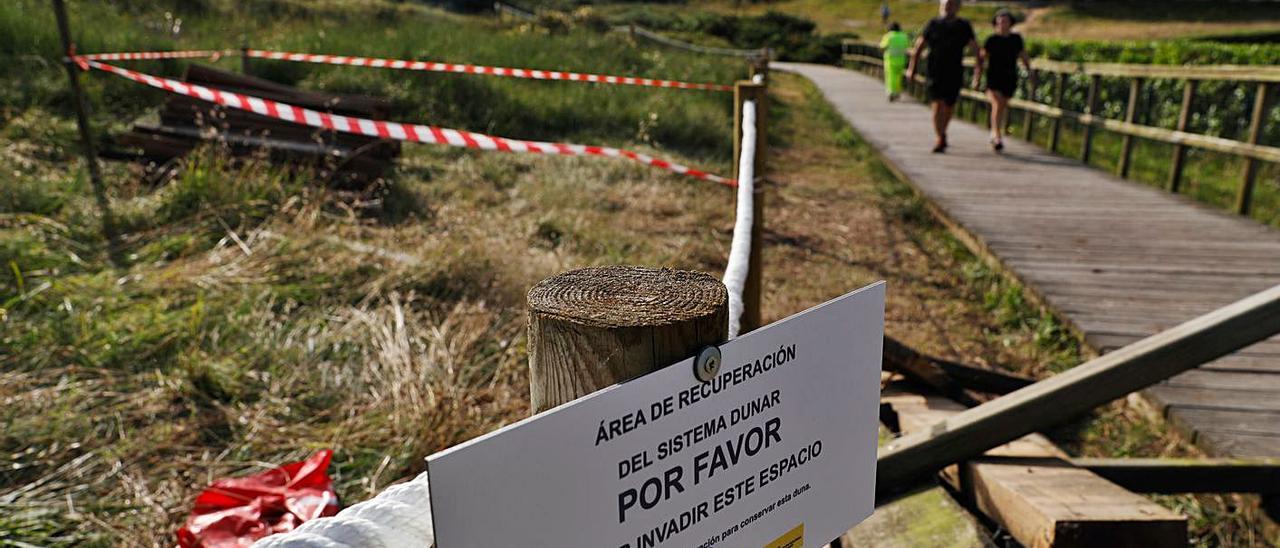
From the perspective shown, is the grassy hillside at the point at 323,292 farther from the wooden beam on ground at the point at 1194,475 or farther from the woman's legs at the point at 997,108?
the woman's legs at the point at 997,108

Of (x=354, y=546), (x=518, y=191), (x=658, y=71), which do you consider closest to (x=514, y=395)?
(x=354, y=546)

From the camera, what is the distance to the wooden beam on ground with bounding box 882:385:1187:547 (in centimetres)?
194

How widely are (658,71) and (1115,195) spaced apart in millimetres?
8364

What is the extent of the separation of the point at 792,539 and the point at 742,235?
1.21 metres

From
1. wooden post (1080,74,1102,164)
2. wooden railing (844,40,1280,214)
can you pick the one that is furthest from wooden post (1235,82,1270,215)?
wooden post (1080,74,1102,164)

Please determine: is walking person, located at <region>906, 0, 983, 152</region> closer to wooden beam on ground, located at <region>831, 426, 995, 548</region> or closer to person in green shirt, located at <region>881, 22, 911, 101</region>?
person in green shirt, located at <region>881, 22, 911, 101</region>

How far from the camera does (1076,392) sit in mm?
2271

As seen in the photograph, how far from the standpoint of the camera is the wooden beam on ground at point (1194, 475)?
102 inches

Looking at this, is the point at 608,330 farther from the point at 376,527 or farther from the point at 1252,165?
the point at 1252,165

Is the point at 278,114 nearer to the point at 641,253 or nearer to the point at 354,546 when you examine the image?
the point at 641,253

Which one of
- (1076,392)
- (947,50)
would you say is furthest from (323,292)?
(947,50)

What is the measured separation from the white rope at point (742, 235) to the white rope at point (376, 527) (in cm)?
54

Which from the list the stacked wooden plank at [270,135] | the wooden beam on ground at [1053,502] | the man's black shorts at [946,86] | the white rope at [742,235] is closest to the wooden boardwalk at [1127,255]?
the man's black shorts at [946,86]

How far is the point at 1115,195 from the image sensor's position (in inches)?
279
